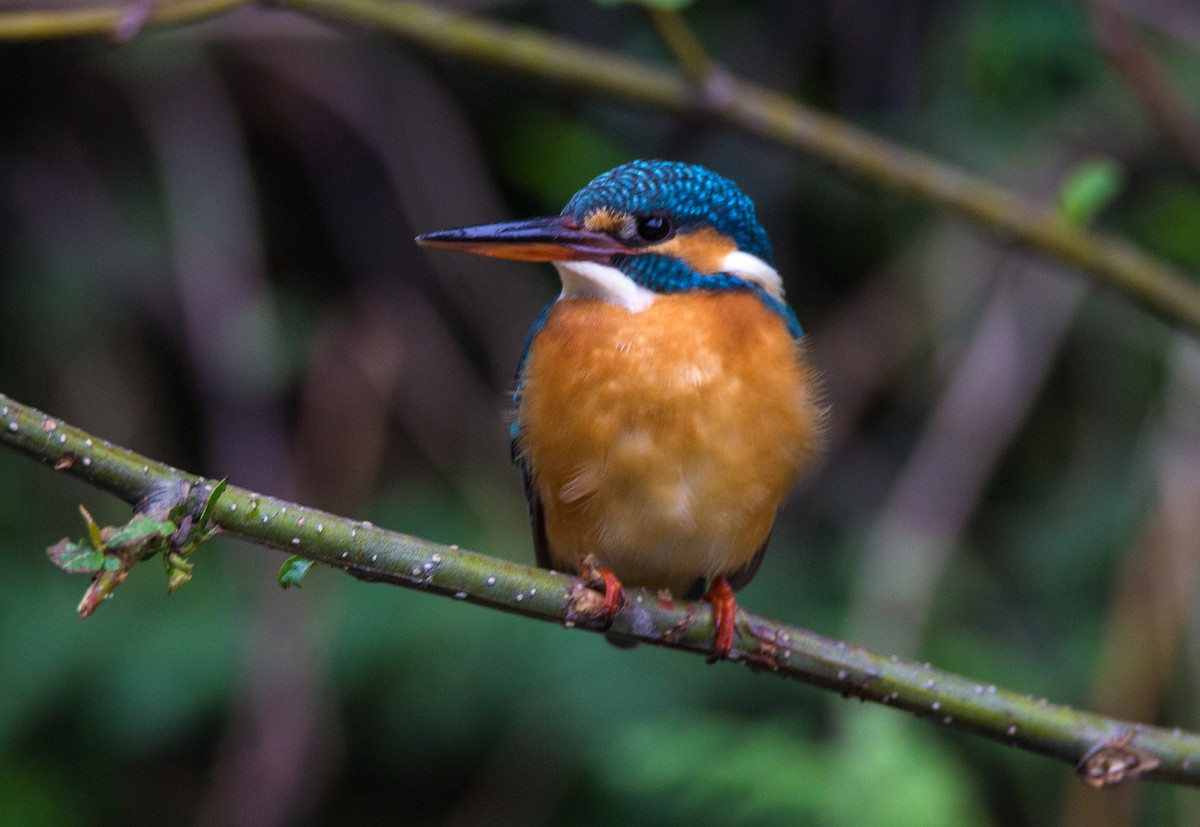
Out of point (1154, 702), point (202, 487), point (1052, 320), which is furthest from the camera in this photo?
point (1052, 320)

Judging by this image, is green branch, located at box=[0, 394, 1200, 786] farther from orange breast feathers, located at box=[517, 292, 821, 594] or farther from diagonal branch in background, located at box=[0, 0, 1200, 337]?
diagonal branch in background, located at box=[0, 0, 1200, 337]

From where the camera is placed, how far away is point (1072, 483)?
3.88 meters

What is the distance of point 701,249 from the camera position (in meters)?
2.11

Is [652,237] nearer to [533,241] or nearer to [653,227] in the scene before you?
[653,227]

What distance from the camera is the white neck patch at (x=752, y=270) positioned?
2162 millimetres

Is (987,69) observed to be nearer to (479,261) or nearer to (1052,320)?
(1052,320)

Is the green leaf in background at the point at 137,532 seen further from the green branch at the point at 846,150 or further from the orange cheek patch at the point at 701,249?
the green branch at the point at 846,150

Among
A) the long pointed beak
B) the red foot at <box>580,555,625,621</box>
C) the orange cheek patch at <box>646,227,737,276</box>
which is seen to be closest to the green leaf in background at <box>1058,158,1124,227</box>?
the orange cheek patch at <box>646,227,737,276</box>

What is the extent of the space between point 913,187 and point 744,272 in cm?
81

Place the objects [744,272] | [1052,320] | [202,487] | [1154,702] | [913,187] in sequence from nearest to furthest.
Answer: [202,487] < [744,272] < [913,187] < [1154,702] < [1052,320]

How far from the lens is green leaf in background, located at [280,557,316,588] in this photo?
1353 millimetres

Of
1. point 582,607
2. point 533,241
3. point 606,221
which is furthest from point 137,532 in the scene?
point 606,221

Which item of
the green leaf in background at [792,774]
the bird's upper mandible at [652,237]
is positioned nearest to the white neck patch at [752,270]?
the bird's upper mandible at [652,237]

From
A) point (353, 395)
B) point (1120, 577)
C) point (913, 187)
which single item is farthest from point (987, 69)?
point (353, 395)
